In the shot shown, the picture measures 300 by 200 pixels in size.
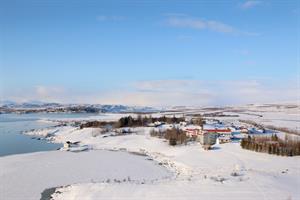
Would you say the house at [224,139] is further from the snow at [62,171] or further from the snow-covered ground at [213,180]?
the snow at [62,171]

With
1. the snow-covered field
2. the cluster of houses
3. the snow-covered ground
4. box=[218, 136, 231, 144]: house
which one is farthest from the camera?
box=[218, 136, 231, 144]: house

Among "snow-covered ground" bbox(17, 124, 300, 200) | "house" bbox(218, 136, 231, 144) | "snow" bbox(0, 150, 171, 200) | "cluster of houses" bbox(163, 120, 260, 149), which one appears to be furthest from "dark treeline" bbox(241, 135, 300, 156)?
"snow" bbox(0, 150, 171, 200)

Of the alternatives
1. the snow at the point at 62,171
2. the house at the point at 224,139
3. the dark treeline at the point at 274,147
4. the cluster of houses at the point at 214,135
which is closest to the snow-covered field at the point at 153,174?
the snow at the point at 62,171

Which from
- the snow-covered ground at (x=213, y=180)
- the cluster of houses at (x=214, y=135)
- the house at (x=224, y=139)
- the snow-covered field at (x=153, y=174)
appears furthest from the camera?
the house at (x=224, y=139)

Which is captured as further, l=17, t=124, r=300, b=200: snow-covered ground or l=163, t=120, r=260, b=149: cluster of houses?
l=163, t=120, r=260, b=149: cluster of houses

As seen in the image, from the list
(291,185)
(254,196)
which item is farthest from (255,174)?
(254,196)

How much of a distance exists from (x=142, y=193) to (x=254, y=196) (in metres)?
3.68

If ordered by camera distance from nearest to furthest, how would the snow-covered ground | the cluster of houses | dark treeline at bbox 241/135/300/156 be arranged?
1. the snow-covered ground
2. dark treeline at bbox 241/135/300/156
3. the cluster of houses

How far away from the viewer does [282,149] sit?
21.6m

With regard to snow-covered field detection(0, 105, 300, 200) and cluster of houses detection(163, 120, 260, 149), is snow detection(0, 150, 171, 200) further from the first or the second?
cluster of houses detection(163, 120, 260, 149)

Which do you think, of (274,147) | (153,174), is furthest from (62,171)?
(274,147)

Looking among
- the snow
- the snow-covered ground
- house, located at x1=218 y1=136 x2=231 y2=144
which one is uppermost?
house, located at x1=218 y1=136 x2=231 y2=144

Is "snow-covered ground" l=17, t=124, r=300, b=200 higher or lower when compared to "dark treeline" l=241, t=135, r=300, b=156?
lower

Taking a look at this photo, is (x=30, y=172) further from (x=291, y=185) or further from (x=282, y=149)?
(x=282, y=149)
